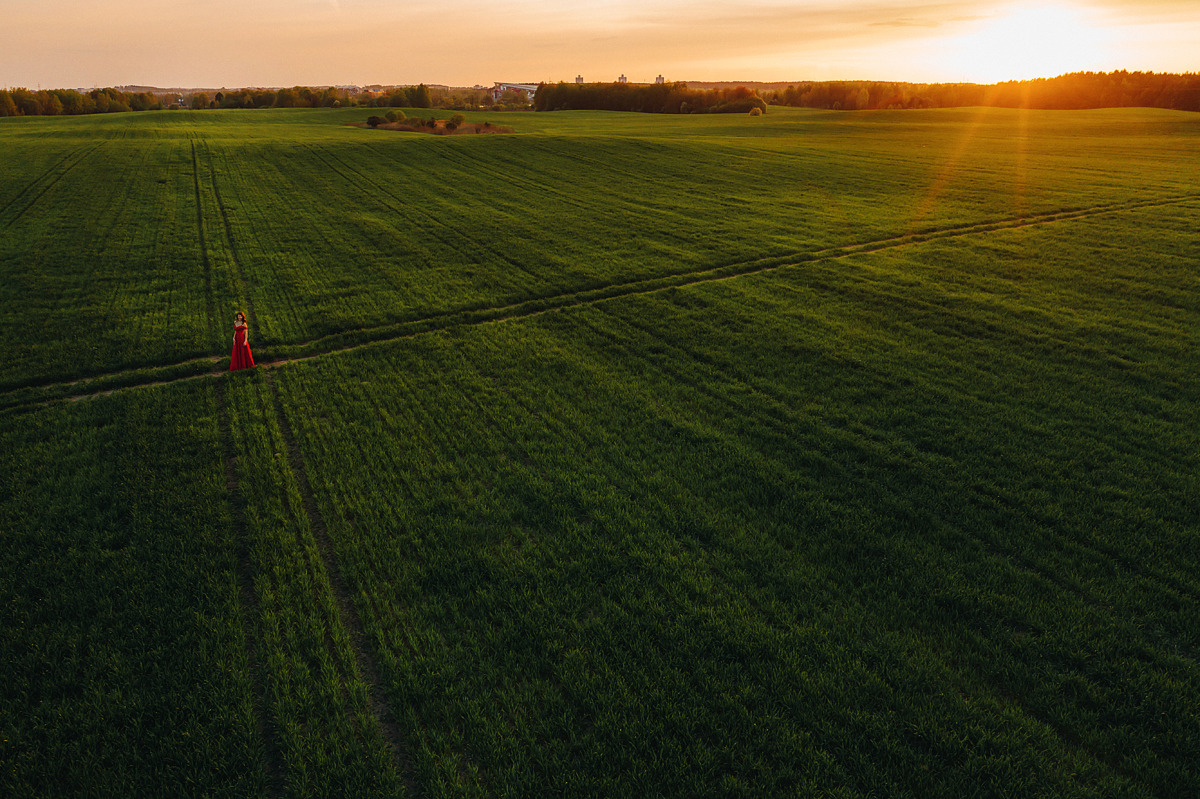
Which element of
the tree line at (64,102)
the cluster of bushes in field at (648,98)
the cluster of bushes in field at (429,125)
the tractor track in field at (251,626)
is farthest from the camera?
the cluster of bushes in field at (648,98)

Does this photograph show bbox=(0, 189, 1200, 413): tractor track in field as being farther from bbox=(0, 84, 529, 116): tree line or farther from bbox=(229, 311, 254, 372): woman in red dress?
bbox=(0, 84, 529, 116): tree line

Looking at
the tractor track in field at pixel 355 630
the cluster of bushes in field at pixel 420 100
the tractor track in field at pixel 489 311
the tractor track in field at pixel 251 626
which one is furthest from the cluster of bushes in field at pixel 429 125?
the tractor track in field at pixel 355 630

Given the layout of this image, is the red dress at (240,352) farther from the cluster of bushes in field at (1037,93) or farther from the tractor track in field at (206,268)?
the cluster of bushes in field at (1037,93)

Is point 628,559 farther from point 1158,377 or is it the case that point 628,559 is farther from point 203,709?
point 1158,377

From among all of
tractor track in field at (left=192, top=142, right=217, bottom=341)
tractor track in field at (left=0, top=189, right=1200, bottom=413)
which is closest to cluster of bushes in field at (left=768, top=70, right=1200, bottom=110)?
tractor track in field at (left=0, top=189, right=1200, bottom=413)

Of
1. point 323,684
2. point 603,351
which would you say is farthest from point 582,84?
point 323,684

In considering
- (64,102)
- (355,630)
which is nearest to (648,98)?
(64,102)

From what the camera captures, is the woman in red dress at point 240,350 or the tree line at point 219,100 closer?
the woman in red dress at point 240,350
